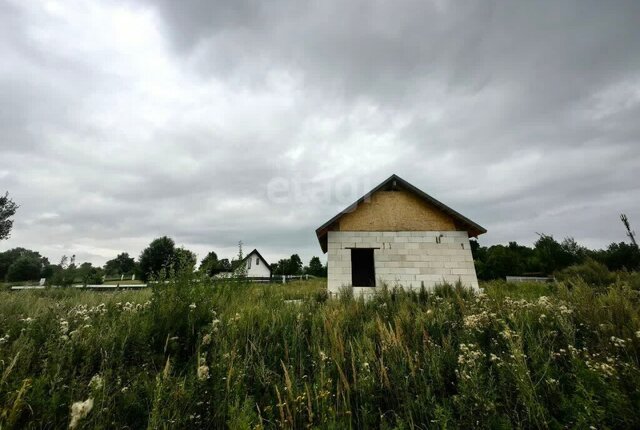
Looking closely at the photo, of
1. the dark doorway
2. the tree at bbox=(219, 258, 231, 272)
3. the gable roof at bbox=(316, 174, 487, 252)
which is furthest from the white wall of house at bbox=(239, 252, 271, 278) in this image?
the tree at bbox=(219, 258, 231, 272)

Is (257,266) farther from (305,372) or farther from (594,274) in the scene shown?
(305,372)

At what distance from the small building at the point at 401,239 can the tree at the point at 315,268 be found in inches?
1918

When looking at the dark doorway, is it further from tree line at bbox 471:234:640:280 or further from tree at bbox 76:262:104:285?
tree line at bbox 471:234:640:280

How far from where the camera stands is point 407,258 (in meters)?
10.7

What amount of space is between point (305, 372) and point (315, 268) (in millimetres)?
61513

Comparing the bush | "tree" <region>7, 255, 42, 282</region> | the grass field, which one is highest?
"tree" <region>7, 255, 42, 282</region>

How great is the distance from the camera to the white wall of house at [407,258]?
10.4 m

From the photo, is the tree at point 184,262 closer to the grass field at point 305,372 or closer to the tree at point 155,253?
the grass field at point 305,372

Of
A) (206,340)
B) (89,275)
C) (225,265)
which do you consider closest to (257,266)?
(89,275)

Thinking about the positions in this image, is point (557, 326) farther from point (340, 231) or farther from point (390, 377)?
point (340, 231)

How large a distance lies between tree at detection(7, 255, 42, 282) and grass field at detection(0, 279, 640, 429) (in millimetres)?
52885

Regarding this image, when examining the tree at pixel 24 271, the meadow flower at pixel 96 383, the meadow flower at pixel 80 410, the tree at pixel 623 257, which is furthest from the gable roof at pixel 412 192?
the tree at pixel 24 271

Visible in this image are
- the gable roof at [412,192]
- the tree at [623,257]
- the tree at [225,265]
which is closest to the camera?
the tree at [225,265]

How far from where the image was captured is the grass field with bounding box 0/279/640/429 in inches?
78.6
